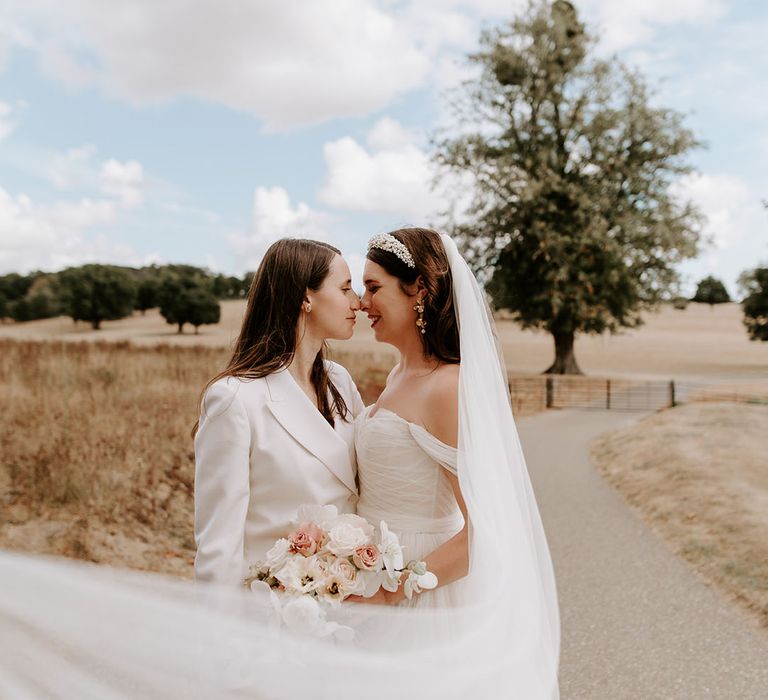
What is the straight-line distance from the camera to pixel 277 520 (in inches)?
106

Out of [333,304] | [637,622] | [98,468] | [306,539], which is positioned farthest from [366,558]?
[98,468]

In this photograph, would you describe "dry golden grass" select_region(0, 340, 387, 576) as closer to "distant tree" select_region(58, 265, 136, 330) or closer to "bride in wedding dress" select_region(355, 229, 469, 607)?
"bride in wedding dress" select_region(355, 229, 469, 607)

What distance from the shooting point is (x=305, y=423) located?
2.83 m

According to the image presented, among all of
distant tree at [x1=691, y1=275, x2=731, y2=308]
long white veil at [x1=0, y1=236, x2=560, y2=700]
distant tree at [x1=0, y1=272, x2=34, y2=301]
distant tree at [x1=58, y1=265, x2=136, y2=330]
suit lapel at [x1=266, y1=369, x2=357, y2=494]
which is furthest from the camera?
distant tree at [x1=691, y1=275, x2=731, y2=308]

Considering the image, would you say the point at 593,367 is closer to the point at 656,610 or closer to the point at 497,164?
the point at 497,164

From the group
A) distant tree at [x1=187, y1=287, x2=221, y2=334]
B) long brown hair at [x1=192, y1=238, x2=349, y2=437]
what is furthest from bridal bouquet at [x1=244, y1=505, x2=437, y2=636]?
distant tree at [x1=187, y1=287, x2=221, y2=334]

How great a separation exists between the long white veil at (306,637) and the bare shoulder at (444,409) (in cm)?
4

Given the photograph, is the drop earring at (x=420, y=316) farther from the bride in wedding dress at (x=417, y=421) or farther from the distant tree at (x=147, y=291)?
the distant tree at (x=147, y=291)

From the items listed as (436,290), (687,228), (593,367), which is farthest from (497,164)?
(436,290)

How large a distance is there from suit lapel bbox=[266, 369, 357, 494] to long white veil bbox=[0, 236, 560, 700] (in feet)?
1.55

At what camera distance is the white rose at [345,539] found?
7.76 ft

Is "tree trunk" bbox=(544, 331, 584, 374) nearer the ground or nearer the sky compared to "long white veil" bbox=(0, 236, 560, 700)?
nearer the ground

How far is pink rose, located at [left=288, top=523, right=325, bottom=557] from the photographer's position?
2.37m

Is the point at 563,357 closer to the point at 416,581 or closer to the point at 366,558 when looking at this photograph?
the point at 416,581
